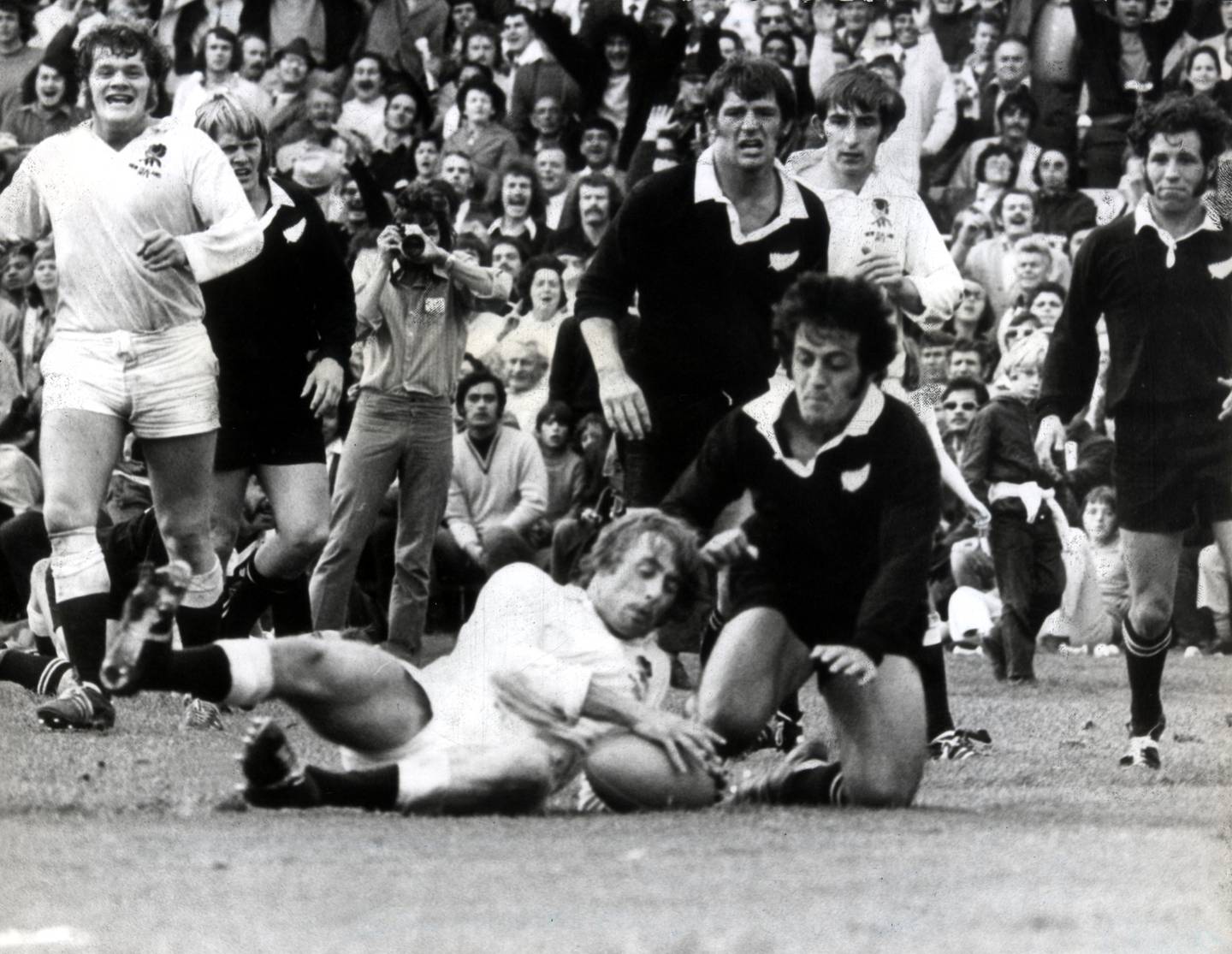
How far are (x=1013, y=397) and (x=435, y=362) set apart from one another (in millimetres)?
2955

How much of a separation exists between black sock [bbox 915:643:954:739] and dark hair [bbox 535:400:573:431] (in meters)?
4.59

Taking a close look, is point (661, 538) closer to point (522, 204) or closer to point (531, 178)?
point (522, 204)

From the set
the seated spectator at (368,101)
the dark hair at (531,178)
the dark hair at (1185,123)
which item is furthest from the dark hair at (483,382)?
the dark hair at (1185,123)

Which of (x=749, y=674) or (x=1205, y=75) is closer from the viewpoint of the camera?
(x=749, y=674)

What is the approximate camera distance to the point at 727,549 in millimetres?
6273

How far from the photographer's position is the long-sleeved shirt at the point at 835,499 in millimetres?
6598

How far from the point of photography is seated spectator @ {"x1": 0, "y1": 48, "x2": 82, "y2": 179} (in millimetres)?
15977

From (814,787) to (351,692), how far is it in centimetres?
139

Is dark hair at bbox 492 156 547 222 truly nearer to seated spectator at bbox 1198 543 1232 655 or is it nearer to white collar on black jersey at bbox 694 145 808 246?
seated spectator at bbox 1198 543 1232 655

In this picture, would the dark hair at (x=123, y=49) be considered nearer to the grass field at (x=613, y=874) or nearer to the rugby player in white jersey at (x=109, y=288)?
the rugby player in white jersey at (x=109, y=288)

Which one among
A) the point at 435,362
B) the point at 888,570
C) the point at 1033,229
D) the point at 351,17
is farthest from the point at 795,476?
the point at 351,17

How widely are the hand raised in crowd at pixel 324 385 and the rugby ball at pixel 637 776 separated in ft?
9.70

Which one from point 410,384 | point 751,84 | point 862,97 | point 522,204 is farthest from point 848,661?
point 522,204

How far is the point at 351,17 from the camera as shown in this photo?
17.4m
